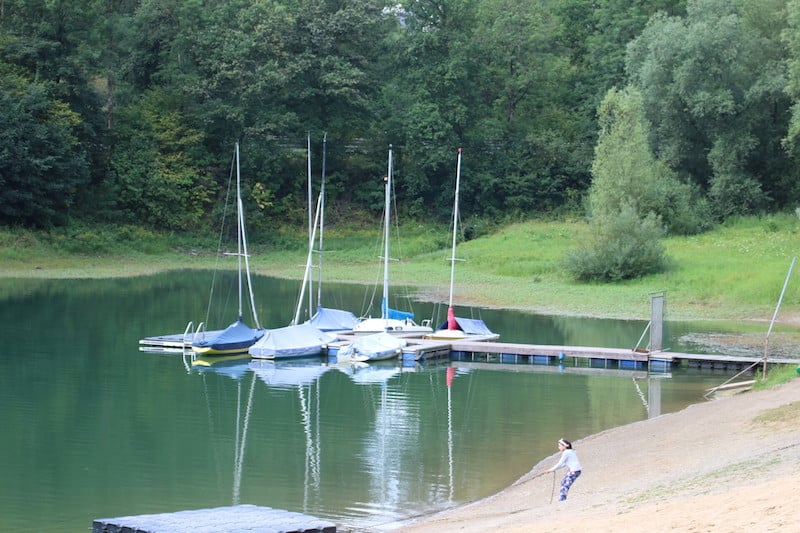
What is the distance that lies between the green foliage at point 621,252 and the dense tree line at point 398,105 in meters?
2.26

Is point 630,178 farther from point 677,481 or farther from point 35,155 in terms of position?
point 677,481

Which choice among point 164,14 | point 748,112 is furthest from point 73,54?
point 748,112

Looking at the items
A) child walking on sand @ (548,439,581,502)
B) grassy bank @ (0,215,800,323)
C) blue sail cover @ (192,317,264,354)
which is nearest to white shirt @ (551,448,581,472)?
child walking on sand @ (548,439,581,502)

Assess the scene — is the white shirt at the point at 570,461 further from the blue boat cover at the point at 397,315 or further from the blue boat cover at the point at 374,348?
the blue boat cover at the point at 397,315

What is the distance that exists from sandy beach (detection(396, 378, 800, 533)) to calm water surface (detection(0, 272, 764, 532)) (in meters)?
1.46

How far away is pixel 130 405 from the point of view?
31312 millimetres

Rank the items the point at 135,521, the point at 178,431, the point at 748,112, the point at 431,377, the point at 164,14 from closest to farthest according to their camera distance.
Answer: the point at 135,521, the point at 178,431, the point at 431,377, the point at 748,112, the point at 164,14

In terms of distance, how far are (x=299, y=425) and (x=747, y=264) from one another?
112ft

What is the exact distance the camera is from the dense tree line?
6869 cm

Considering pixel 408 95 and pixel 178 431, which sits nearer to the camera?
pixel 178 431

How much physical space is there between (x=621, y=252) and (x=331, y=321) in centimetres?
1914

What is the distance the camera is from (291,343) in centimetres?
4150

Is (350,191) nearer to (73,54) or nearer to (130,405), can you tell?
(73,54)

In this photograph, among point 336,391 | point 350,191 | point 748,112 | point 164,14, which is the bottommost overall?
point 336,391
